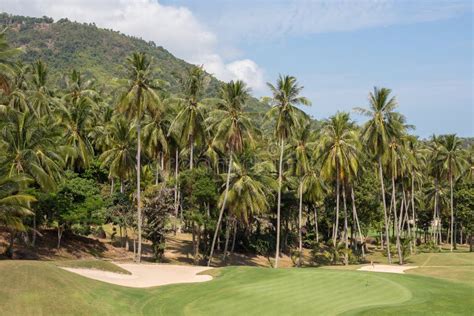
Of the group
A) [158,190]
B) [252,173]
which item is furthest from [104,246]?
[252,173]

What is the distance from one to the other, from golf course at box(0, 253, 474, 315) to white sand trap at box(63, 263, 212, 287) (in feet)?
4.88

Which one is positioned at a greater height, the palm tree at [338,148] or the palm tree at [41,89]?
the palm tree at [41,89]

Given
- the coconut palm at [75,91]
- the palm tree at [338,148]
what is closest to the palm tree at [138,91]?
the palm tree at [338,148]

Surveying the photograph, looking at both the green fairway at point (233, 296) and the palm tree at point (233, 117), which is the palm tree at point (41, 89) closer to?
the palm tree at point (233, 117)

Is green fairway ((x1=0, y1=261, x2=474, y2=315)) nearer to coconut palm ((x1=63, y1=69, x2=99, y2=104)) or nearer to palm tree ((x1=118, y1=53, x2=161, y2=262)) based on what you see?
palm tree ((x1=118, y1=53, x2=161, y2=262))

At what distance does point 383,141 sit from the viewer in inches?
2172

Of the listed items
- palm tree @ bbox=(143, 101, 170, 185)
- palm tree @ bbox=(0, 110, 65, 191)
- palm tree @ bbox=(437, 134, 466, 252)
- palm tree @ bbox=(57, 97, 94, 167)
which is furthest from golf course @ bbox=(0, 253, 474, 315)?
palm tree @ bbox=(437, 134, 466, 252)

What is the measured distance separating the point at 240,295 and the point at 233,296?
45 centimetres

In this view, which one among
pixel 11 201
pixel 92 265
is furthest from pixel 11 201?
pixel 92 265

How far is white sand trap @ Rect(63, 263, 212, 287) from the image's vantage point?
101 feet

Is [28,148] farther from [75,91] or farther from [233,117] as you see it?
[75,91]

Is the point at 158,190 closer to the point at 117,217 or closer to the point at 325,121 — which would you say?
the point at 117,217

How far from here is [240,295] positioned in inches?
1076

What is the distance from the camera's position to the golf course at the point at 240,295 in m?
22.7
